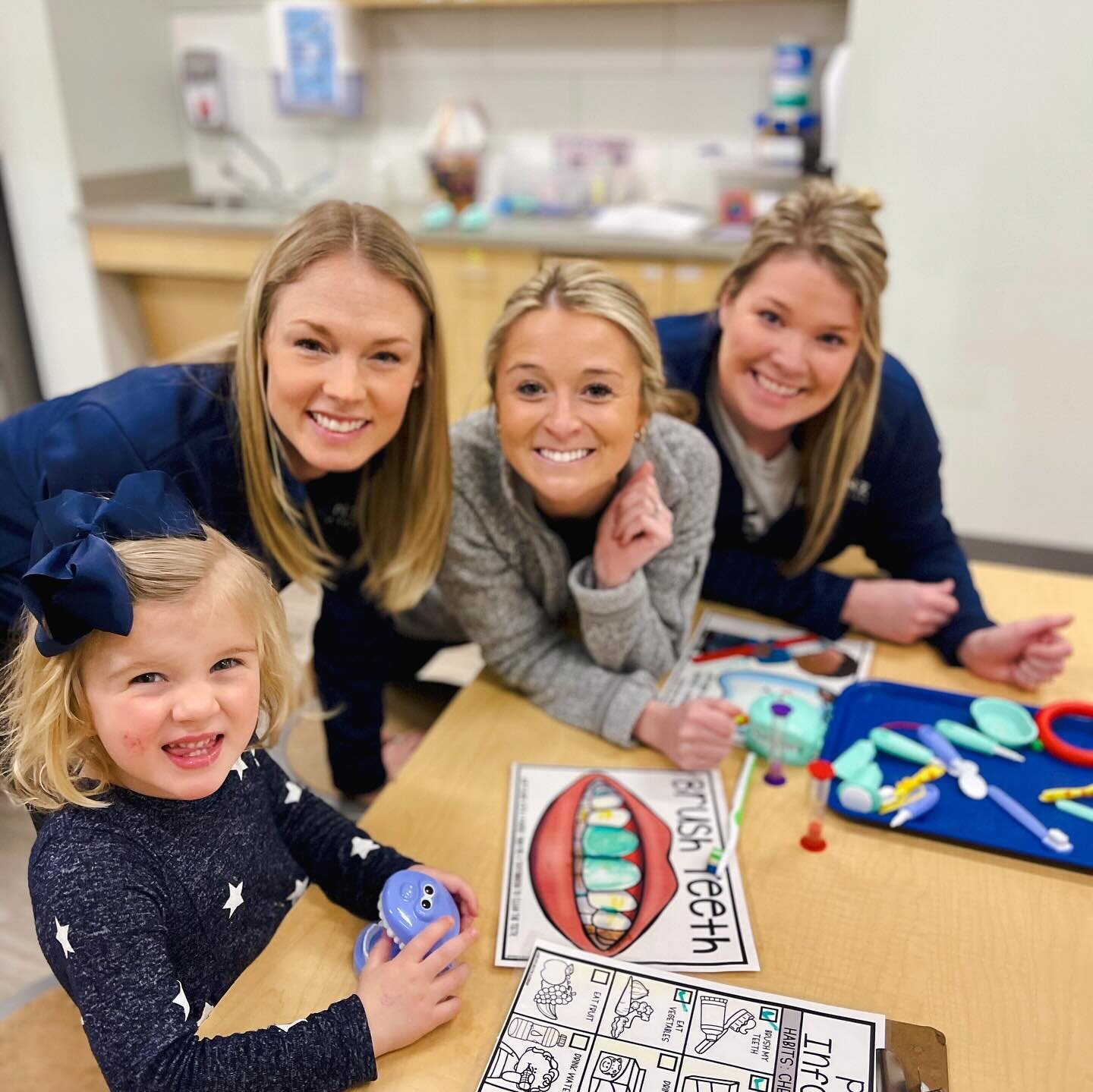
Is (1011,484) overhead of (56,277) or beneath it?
beneath

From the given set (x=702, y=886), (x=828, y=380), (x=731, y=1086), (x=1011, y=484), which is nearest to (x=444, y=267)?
(x=1011, y=484)

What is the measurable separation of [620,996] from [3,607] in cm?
74

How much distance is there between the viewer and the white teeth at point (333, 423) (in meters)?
1.03

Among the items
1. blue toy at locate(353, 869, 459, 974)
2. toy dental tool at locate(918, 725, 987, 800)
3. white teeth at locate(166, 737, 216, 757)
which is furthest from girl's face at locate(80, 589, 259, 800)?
toy dental tool at locate(918, 725, 987, 800)

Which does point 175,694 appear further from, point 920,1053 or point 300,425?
point 920,1053

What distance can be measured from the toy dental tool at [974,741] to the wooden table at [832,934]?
0.22 ft

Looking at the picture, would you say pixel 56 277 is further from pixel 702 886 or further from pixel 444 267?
pixel 702 886

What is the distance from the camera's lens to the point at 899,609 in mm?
1215

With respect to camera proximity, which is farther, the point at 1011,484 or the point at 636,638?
the point at 1011,484

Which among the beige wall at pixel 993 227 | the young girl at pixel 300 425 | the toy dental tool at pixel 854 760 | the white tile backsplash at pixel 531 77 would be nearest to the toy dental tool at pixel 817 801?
the toy dental tool at pixel 854 760

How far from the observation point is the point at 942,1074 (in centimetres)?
67

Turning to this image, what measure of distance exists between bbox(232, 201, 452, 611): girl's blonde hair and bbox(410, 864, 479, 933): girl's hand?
1.35 feet

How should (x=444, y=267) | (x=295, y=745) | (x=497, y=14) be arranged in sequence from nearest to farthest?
1. (x=295, y=745)
2. (x=444, y=267)
3. (x=497, y=14)

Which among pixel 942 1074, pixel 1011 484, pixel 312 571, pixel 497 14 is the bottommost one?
pixel 1011 484
